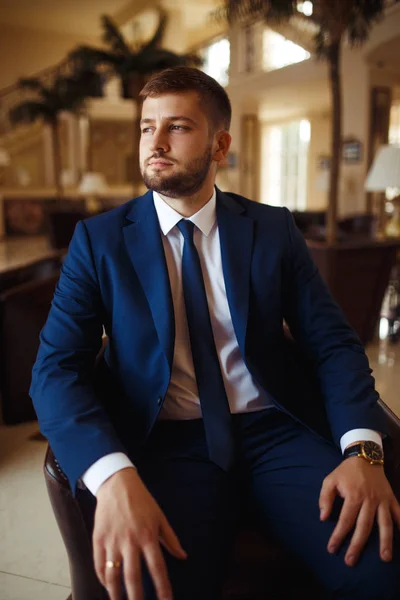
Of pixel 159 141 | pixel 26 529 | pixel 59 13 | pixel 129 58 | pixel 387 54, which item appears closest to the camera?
pixel 159 141

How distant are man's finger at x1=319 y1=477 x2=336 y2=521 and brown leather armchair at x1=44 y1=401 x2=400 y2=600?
0.50 ft

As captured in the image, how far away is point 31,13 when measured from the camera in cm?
1350

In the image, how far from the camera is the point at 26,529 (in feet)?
5.98

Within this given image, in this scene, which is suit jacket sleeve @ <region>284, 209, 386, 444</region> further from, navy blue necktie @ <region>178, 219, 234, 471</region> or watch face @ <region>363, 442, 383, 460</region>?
navy blue necktie @ <region>178, 219, 234, 471</region>

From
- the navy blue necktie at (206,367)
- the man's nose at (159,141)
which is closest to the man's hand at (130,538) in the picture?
the navy blue necktie at (206,367)

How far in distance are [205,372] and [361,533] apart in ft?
1.53

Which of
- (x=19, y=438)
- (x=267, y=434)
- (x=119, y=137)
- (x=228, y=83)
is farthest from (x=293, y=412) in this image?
(x=119, y=137)

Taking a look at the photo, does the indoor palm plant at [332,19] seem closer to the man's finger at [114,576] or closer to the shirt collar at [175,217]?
the shirt collar at [175,217]

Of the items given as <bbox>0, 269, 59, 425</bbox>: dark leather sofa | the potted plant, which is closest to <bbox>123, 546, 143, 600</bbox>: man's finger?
<bbox>0, 269, 59, 425</bbox>: dark leather sofa

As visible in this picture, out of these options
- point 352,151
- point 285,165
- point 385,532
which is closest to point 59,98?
point 352,151

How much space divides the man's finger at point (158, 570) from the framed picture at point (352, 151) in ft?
29.1

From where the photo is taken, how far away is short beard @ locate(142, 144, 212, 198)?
1.21 m

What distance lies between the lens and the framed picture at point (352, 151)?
A: 8.77 metres

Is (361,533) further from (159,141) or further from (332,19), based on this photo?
(332,19)
